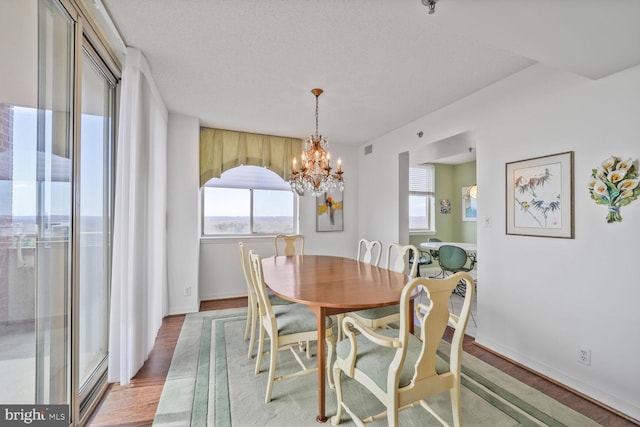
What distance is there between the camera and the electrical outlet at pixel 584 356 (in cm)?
198

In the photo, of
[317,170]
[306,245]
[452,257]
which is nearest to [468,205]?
[452,257]

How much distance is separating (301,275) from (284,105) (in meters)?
2.05

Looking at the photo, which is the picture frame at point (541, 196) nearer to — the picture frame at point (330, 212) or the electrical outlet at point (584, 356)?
the electrical outlet at point (584, 356)

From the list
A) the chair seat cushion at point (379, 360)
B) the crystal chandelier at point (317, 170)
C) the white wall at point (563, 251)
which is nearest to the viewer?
the chair seat cushion at point (379, 360)

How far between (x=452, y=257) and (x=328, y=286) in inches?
114

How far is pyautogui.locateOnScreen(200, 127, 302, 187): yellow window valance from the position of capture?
407 centimetres

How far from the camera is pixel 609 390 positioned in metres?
1.87

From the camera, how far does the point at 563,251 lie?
84.5 inches

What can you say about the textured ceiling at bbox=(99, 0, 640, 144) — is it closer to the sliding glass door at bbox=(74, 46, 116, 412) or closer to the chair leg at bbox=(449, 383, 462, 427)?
the sliding glass door at bbox=(74, 46, 116, 412)

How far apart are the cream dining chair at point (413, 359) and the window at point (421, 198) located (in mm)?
5109

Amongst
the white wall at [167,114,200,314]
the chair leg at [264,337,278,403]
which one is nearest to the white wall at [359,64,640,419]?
the chair leg at [264,337,278,403]

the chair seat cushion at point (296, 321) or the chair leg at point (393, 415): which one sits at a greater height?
the chair seat cushion at point (296, 321)

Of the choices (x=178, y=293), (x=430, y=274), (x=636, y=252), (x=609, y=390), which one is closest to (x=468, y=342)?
(x=609, y=390)

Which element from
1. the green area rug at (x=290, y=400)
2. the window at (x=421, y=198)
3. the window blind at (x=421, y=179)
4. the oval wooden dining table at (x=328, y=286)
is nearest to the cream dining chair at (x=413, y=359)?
the oval wooden dining table at (x=328, y=286)
